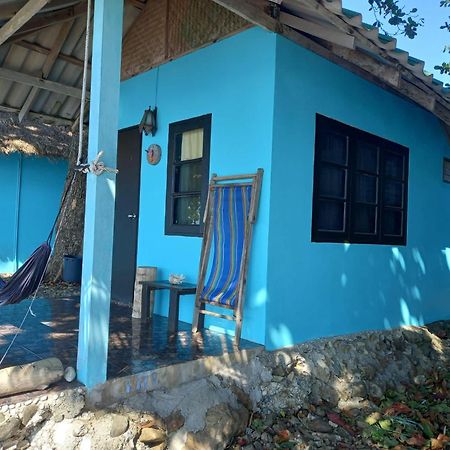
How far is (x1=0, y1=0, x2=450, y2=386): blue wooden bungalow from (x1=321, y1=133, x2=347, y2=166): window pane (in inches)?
0.8

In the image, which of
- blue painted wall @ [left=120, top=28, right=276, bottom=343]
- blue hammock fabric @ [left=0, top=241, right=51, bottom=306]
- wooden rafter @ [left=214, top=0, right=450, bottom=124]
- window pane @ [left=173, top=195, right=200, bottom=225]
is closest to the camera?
blue hammock fabric @ [left=0, top=241, right=51, bottom=306]

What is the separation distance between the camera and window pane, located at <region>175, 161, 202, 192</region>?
444cm

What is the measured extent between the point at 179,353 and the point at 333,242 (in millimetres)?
1942

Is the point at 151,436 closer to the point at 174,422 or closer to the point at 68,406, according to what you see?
the point at 174,422

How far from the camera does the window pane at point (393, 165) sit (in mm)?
5051

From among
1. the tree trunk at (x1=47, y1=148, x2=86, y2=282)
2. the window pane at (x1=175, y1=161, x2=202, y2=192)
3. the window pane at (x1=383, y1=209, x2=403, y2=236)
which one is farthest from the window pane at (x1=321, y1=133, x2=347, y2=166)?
the tree trunk at (x1=47, y1=148, x2=86, y2=282)

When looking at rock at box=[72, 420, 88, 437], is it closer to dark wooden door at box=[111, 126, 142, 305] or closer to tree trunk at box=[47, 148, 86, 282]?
dark wooden door at box=[111, 126, 142, 305]

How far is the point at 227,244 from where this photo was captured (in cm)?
390

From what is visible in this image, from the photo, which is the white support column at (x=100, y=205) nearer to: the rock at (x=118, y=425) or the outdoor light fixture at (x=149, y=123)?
the rock at (x=118, y=425)

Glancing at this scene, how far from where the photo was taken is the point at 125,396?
8.77 ft

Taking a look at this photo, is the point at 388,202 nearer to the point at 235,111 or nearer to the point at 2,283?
the point at 235,111

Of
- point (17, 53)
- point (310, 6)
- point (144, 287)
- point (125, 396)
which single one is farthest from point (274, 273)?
point (17, 53)

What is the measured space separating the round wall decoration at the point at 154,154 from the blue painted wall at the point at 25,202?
167 inches

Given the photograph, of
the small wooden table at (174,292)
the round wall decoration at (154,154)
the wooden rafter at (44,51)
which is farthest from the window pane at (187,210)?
the wooden rafter at (44,51)
